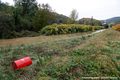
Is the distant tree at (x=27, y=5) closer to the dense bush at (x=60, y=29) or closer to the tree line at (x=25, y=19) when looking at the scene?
the tree line at (x=25, y=19)

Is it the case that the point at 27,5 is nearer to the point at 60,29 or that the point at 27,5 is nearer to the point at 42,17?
the point at 42,17

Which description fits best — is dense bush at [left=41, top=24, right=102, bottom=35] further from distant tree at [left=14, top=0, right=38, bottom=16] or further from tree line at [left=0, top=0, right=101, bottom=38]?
distant tree at [left=14, top=0, right=38, bottom=16]

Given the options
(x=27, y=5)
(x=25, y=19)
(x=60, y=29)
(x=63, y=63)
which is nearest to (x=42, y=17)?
(x=25, y=19)

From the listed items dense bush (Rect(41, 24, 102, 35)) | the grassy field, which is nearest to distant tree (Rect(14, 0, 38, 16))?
dense bush (Rect(41, 24, 102, 35))

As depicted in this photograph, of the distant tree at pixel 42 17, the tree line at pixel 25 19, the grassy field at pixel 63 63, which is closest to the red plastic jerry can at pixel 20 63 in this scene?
the grassy field at pixel 63 63

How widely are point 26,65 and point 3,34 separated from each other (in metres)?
7.39

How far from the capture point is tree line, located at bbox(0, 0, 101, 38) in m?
12.1

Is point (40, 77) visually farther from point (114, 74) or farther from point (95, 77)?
point (114, 74)

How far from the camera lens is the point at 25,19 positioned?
15.3m

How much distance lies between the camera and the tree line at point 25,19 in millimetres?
12070

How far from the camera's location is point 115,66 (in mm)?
5355

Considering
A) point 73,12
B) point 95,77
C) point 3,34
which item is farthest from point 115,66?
point 73,12

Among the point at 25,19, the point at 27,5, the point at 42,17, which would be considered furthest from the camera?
the point at 27,5

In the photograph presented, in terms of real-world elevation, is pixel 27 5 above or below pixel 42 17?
A: above
